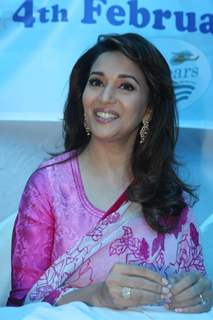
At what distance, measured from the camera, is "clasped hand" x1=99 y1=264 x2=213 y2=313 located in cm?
148

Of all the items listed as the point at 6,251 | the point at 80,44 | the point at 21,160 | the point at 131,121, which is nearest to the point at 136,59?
the point at 131,121

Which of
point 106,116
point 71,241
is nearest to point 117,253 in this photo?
point 71,241

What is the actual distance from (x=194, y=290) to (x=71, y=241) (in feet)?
1.18

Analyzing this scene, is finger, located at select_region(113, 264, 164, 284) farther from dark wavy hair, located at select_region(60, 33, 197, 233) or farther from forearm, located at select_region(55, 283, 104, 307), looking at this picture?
dark wavy hair, located at select_region(60, 33, 197, 233)

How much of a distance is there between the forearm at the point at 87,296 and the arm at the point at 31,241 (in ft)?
0.47

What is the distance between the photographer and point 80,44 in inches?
88.0

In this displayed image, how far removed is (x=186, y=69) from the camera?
7.50 feet

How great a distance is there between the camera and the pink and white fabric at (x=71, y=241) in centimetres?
171

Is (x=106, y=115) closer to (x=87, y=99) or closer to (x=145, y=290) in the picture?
(x=87, y=99)

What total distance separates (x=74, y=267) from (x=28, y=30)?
882 millimetres

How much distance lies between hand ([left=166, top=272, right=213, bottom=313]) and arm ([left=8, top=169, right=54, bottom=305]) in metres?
0.37

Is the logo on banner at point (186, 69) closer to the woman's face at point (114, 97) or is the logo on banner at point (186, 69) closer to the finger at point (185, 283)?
the woman's face at point (114, 97)

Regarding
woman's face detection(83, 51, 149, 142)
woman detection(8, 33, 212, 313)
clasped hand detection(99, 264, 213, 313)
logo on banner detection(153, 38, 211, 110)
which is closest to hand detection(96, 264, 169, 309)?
clasped hand detection(99, 264, 213, 313)

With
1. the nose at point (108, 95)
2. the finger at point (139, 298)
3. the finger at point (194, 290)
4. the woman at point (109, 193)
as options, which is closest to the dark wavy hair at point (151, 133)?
the woman at point (109, 193)
